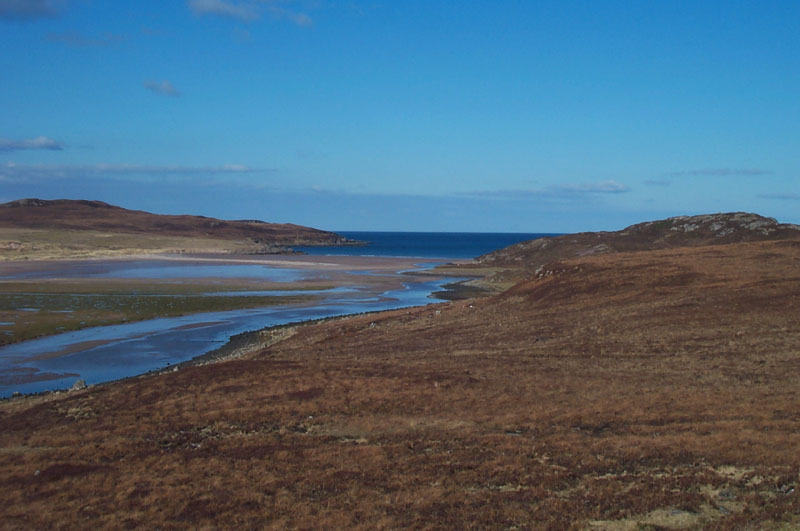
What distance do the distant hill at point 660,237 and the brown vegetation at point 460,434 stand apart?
250 ft

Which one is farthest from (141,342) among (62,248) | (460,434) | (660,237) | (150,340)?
(62,248)

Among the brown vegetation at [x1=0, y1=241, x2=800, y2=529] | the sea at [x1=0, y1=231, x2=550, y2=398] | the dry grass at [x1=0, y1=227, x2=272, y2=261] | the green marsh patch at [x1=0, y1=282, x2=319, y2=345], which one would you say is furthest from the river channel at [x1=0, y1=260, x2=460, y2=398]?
the dry grass at [x1=0, y1=227, x2=272, y2=261]

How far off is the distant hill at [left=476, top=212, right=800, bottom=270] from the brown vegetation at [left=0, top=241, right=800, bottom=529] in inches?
3003

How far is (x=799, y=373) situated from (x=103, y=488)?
959 inches

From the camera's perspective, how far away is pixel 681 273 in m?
48.0

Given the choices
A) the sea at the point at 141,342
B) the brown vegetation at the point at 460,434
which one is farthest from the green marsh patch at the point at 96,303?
the brown vegetation at the point at 460,434

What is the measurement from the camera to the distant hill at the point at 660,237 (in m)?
111

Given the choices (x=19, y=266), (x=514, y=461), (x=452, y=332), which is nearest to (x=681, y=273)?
(x=452, y=332)

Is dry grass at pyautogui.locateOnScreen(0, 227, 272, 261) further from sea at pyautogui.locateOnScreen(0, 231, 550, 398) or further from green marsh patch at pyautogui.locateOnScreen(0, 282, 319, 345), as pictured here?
sea at pyautogui.locateOnScreen(0, 231, 550, 398)

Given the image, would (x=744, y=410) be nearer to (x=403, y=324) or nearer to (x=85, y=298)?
(x=403, y=324)

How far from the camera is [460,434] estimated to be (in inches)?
845

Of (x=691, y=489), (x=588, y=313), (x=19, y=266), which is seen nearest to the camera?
(x=691, y=489)

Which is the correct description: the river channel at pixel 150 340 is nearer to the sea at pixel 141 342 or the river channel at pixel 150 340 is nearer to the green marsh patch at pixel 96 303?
the sea at pixel 141 342

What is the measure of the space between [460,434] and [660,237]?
107 meters
